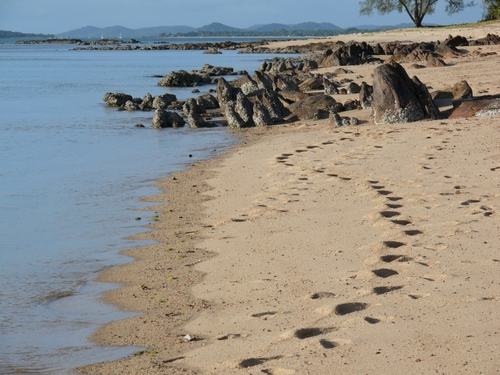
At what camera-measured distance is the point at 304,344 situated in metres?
3.94

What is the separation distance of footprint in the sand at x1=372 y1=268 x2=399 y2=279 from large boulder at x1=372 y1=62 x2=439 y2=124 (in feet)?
27.1

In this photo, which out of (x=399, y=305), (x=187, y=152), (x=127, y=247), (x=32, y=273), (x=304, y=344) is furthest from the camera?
(x=187, y=152)

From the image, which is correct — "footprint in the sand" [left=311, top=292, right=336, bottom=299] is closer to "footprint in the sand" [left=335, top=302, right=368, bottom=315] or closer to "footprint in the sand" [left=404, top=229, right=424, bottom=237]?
"footprint in the sand" [left=335, top=302, right=368, bottom=315]

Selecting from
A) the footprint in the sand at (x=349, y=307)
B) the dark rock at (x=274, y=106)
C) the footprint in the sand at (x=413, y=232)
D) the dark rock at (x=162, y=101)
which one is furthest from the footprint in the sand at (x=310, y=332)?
the dark rock at (x=162, y=101)

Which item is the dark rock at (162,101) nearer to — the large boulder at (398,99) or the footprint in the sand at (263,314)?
the large boulder at (398,99)

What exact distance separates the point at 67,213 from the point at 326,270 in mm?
4379

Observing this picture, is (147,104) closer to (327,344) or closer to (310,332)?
(310,332)

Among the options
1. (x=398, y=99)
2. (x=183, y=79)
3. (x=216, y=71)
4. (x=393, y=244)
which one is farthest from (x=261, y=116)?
(x=216, y=71)

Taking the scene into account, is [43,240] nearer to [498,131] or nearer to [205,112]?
[498,131]

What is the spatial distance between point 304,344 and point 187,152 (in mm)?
9453

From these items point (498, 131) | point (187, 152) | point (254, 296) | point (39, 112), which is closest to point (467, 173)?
point (498, 131)

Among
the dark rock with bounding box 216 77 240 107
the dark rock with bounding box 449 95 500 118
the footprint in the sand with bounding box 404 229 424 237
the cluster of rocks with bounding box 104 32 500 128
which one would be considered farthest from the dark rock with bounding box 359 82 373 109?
the footprint in the sand with bounding box 404 229 424 237

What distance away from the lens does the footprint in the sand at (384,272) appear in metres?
4.99

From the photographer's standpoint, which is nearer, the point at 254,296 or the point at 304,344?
the point at 304,344
